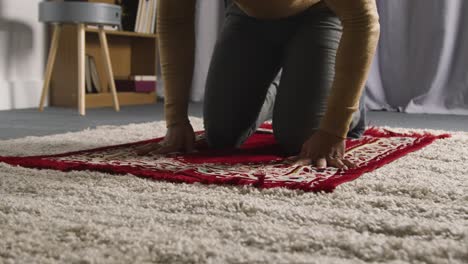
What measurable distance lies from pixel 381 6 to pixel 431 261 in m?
2.66

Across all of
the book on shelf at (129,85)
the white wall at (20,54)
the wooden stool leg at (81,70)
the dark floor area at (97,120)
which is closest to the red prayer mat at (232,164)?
the dark floor area at (97,120)

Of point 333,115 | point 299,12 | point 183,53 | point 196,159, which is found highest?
point 299,12

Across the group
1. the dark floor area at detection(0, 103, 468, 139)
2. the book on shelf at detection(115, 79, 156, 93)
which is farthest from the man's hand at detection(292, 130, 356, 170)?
the book on shelf at detection(115, 79, 156, 93)

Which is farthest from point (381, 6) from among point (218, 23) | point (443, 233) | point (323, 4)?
point (443, 233)

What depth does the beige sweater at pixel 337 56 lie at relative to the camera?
4.34 feet

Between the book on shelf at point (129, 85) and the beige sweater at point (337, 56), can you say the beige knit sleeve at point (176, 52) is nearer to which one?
the beige sweater at point (337, 56)

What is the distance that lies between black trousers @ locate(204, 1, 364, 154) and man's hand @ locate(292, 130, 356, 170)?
0.67 ft

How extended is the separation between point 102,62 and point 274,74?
1988mm

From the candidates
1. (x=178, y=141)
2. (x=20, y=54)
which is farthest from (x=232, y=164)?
(x=20, y=54)

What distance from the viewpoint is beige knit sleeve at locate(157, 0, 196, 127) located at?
1.53 m

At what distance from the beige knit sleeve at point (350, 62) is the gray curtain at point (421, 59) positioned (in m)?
1.92

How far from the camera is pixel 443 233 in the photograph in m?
0.86

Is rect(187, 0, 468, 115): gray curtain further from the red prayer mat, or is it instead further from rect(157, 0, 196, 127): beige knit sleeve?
rect(157, 0, 196, 127): beige knit sleeve

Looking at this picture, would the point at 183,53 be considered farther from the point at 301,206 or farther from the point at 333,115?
the point at 301,206
